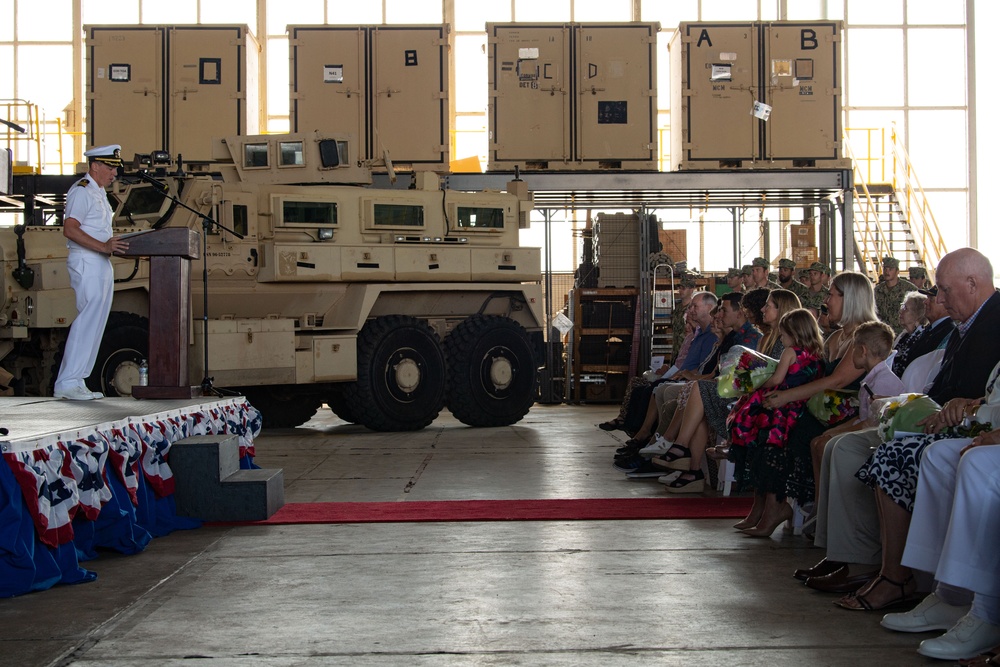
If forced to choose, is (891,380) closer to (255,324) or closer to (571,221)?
(255,324)

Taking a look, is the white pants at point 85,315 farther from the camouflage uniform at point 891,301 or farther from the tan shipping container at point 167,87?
the camouflage uniform at point 891,301

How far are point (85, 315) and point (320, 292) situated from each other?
4178mm

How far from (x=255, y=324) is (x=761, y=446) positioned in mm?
6376

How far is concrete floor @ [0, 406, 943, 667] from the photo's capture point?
3.42 metres

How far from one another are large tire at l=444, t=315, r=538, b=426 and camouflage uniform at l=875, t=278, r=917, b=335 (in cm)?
357

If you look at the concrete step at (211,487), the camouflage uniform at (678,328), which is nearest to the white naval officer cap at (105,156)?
the concrete step at (211,487)

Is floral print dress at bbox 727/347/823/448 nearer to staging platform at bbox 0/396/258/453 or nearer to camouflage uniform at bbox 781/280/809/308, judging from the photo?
staging platform at bbox 0/396/258/453

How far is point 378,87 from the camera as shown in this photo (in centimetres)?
1439

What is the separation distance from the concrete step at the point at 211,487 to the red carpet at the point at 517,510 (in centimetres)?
13

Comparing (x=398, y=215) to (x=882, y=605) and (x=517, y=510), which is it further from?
(x=882, y=605)

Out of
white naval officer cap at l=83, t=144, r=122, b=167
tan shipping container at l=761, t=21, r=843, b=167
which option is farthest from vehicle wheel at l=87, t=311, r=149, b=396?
tan shipping container at l=761, t=21, r=843, b=167

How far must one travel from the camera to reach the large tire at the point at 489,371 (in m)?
11.7

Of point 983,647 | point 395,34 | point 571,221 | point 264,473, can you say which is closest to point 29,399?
point 264,473

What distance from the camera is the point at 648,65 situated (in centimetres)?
1462
